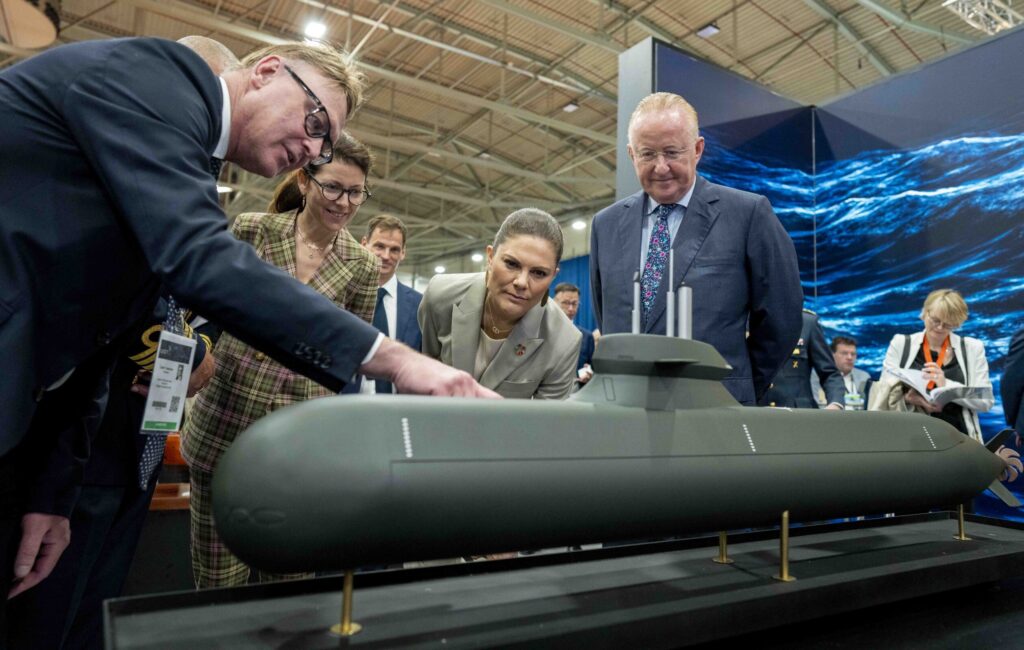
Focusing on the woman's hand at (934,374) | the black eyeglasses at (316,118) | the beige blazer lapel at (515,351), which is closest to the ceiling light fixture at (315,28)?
the beige blazer lapel at (515,351)

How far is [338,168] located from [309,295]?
3.76ft

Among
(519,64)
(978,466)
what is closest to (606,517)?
(978,466)

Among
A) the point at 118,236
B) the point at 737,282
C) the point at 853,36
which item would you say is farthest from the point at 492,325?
the point at 853,36

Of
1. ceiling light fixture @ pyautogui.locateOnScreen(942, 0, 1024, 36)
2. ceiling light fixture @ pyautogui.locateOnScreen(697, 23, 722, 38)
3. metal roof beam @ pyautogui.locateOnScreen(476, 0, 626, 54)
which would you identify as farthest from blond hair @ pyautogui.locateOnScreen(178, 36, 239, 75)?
ceiling light fixture @ pyautogui.locateOnScreen(697, 23, 722, 38)

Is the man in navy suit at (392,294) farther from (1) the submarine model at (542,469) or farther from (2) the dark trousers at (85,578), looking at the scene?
(1) the submarine model at (542,469)

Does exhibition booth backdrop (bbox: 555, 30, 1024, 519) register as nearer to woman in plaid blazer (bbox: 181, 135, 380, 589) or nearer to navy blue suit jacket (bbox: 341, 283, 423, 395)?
navy blue suit jacket (bbox: 341, 283, 423, 395)

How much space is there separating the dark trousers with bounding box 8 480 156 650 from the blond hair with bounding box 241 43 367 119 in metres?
1.14

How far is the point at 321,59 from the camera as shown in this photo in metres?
1.58

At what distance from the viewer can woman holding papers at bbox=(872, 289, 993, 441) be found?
422 centimetres

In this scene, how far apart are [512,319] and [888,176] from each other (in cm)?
474

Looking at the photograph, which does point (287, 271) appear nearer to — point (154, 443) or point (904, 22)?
point (154, 443)

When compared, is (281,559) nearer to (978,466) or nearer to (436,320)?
(436,320)

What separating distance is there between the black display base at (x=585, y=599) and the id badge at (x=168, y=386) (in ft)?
1.40

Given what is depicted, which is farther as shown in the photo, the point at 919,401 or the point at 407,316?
the point at 919,401
